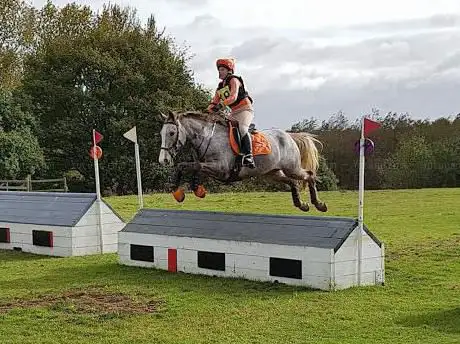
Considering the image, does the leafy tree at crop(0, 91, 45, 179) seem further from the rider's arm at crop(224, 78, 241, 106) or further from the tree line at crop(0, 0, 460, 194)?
the rider's arm at crop(224, 78, 241, 106)

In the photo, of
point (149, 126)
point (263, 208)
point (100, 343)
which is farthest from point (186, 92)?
point (100, 343)

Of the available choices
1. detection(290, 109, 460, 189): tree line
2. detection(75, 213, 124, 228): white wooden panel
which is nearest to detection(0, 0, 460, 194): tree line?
detection(290, 109, 460, 189): tree line

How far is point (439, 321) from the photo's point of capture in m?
7.16

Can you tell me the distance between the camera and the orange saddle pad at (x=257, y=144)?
7.68 m

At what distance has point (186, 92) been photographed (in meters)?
30.5

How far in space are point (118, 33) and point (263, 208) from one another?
16193 mm

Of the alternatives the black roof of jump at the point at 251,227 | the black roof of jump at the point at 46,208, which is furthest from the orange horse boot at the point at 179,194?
the black roof of jump at the point at 46,208

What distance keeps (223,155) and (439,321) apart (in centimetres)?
286

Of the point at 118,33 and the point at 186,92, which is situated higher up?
the point at 118,33

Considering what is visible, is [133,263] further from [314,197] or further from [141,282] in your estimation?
[314,197]

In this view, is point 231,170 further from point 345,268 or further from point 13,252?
point 13,252

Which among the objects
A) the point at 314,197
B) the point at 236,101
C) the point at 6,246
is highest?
the point at 236,101

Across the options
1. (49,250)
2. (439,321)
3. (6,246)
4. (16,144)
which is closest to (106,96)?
(16,144)

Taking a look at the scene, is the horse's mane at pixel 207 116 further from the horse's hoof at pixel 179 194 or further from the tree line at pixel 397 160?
the tree line at pixel 397 160
